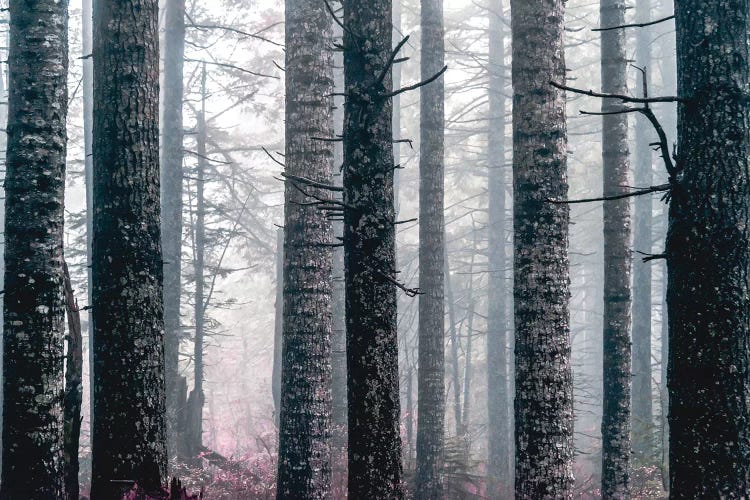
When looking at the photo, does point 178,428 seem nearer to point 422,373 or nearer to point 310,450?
point 422,373

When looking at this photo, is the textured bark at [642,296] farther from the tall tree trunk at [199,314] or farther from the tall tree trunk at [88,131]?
the tall tree trunk at [88,131]

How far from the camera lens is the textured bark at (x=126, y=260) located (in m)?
6.58

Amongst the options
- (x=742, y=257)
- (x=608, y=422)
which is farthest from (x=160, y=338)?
(x=608, y=422)

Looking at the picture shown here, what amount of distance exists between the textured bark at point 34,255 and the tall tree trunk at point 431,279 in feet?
24.8

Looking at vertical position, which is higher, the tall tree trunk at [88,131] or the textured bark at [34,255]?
the tall tree trunk at [88,131]

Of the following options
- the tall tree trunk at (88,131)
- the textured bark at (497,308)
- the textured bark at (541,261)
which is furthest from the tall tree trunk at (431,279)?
the tall tree trunk at (88,131)

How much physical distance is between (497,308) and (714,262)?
67.3ft

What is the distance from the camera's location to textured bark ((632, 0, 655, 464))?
21.7m

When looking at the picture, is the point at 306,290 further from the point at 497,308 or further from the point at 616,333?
the point at 497,308

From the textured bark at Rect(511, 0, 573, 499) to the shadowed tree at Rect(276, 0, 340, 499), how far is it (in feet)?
8.25

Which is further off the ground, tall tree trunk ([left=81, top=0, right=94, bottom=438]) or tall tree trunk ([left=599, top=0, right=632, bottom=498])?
tall tree trunk ([left=81, top=0, right=94, bottom=438])

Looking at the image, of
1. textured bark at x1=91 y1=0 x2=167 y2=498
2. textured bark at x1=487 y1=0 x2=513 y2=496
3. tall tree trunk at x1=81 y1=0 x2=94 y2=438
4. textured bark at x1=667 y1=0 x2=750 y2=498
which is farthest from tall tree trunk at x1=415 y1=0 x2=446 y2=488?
tall tree trunk at x1=81 y1=0 x2=94 y2=438

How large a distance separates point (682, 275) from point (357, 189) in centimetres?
266

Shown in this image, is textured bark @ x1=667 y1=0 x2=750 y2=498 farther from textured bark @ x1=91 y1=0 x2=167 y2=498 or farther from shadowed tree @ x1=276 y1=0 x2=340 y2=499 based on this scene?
shadowed tree @ x1=276 y1=0 x2=340 y2=499
